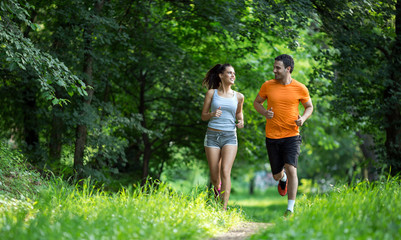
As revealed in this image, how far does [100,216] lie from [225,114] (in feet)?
8.95

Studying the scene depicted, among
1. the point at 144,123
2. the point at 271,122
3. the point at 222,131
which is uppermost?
the point at 271,122

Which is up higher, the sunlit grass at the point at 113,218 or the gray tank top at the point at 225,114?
the gray tank top at the point at 225,114

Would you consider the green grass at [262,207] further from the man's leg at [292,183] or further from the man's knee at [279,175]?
the man's knee at [279,175]

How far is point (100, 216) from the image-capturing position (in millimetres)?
4480

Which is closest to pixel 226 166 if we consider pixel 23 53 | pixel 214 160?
pixel 214 160

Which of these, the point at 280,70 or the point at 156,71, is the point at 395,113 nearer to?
the point at 280,70

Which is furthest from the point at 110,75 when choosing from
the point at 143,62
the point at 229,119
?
the point at 229,119

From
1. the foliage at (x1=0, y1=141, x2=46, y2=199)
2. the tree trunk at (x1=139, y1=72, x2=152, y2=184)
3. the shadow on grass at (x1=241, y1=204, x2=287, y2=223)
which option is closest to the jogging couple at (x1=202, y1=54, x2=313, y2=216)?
the shadow on grass at (x1=241, y1=204, x2=287, y2=223)

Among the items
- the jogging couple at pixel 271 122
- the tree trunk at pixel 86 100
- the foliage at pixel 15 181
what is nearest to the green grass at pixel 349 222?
the jogging couple at pixel 271 122

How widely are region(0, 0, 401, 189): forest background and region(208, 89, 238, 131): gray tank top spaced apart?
200 cm

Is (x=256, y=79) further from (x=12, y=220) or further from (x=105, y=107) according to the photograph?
(x=12, y=220)

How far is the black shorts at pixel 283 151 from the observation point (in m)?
6.21

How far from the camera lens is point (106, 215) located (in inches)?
180

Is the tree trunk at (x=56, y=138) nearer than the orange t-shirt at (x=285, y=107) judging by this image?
No
